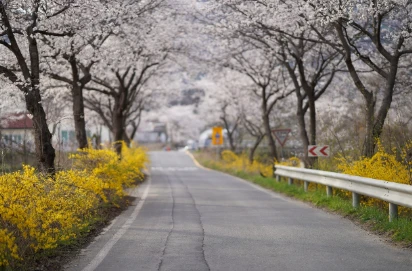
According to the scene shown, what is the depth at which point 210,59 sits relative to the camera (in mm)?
30891

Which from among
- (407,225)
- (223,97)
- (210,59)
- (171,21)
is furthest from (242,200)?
(223,97)

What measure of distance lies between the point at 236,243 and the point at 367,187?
166 inches

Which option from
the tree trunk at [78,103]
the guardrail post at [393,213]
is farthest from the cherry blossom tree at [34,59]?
the guardrail post at [393,213]

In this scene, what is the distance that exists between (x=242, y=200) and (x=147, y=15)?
780 centimetres

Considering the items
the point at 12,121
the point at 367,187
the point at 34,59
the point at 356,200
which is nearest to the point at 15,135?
the point at 12,121

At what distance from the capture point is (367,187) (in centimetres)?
1256

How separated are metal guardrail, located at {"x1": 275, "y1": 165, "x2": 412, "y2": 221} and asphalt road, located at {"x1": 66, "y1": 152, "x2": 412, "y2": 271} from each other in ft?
2.42

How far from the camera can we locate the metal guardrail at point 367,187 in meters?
10.3

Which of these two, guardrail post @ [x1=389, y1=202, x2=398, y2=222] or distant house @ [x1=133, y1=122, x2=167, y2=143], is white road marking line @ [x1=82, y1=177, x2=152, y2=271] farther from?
distant house @ [x1=133, y1=122, x2=167, y2=143]

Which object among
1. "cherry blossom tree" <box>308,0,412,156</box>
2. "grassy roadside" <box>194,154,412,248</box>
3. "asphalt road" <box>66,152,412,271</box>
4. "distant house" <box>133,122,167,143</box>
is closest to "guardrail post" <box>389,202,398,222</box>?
"grassy roadside" <box>194,154,412,248</box>

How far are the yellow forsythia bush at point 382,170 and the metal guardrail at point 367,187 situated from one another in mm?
484

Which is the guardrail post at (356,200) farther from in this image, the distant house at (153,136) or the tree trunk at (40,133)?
the distant house at (153,136)

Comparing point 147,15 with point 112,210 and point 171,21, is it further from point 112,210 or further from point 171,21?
point 112,210

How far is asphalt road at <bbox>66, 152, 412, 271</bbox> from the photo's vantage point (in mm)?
7961
